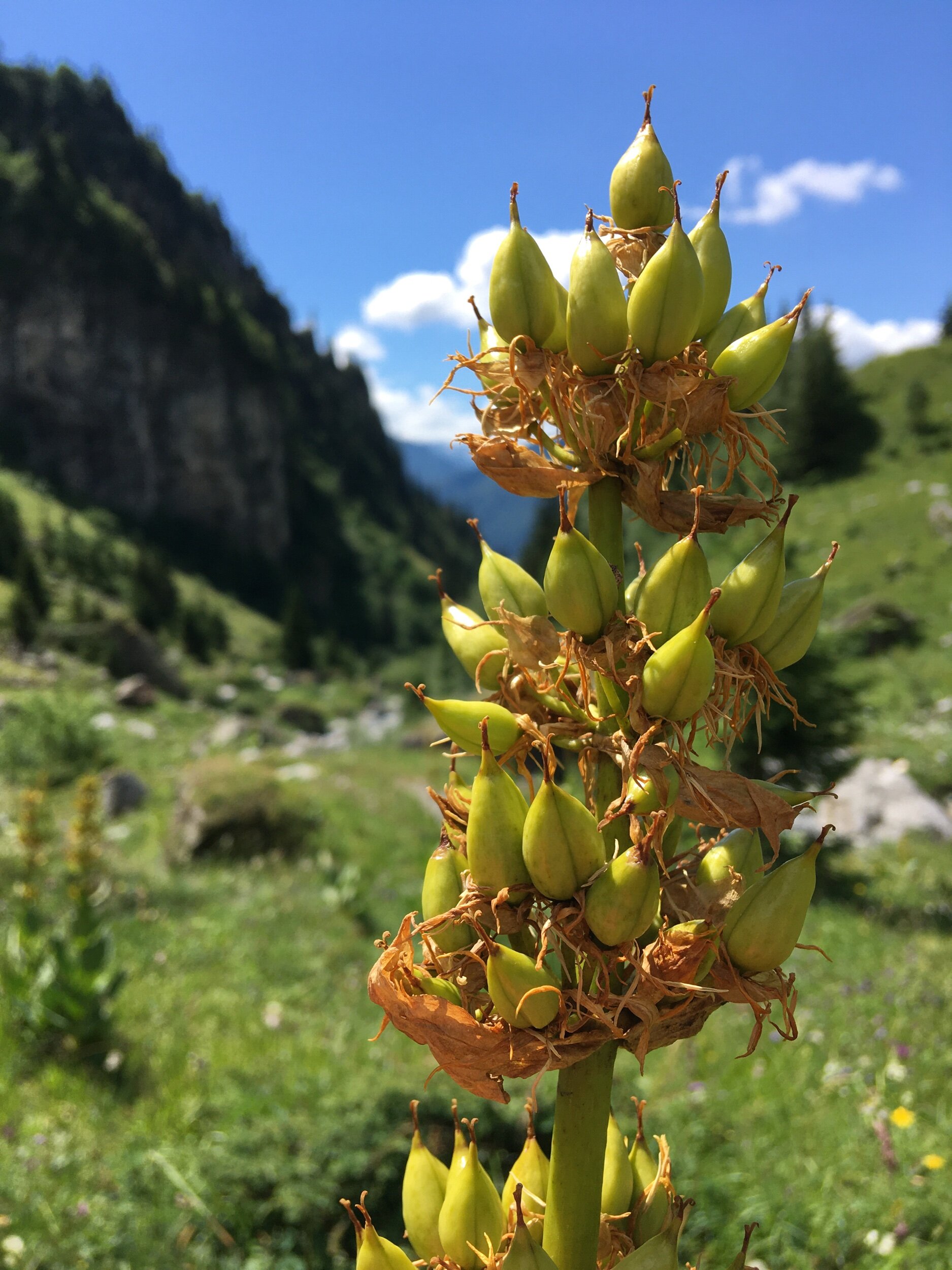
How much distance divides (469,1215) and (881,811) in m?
12.5

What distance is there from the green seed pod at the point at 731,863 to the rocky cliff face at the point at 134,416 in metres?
77.1

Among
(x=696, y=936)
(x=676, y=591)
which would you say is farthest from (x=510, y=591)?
(x=696, y=936)

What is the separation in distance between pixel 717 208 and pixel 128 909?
29.8 ft

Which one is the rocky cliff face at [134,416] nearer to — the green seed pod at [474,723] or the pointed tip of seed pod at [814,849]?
the green seed pod at [474,723]

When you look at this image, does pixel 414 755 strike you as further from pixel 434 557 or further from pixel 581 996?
pixel 434 557

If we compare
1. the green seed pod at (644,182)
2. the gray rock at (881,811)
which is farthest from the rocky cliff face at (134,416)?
the green seed pod at (644,182)

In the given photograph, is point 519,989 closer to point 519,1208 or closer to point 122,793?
point 519,1208

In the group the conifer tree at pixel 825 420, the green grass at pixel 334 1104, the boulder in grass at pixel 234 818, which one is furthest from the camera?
the conifer tree at pixel 825 420

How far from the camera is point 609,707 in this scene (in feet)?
5.40

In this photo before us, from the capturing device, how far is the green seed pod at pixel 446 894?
156 cm

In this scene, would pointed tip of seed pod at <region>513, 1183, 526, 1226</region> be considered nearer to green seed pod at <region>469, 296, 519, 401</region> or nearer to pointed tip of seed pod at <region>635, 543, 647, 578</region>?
pointed tip of seed pod at <region>635, 543, 647, 578</region>

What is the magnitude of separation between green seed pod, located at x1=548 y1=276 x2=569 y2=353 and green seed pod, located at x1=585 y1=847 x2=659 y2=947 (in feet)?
3.18

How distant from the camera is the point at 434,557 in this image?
122 meters

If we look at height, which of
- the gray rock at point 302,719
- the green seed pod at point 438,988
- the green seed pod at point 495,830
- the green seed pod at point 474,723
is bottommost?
the gray rock at point 302,719
